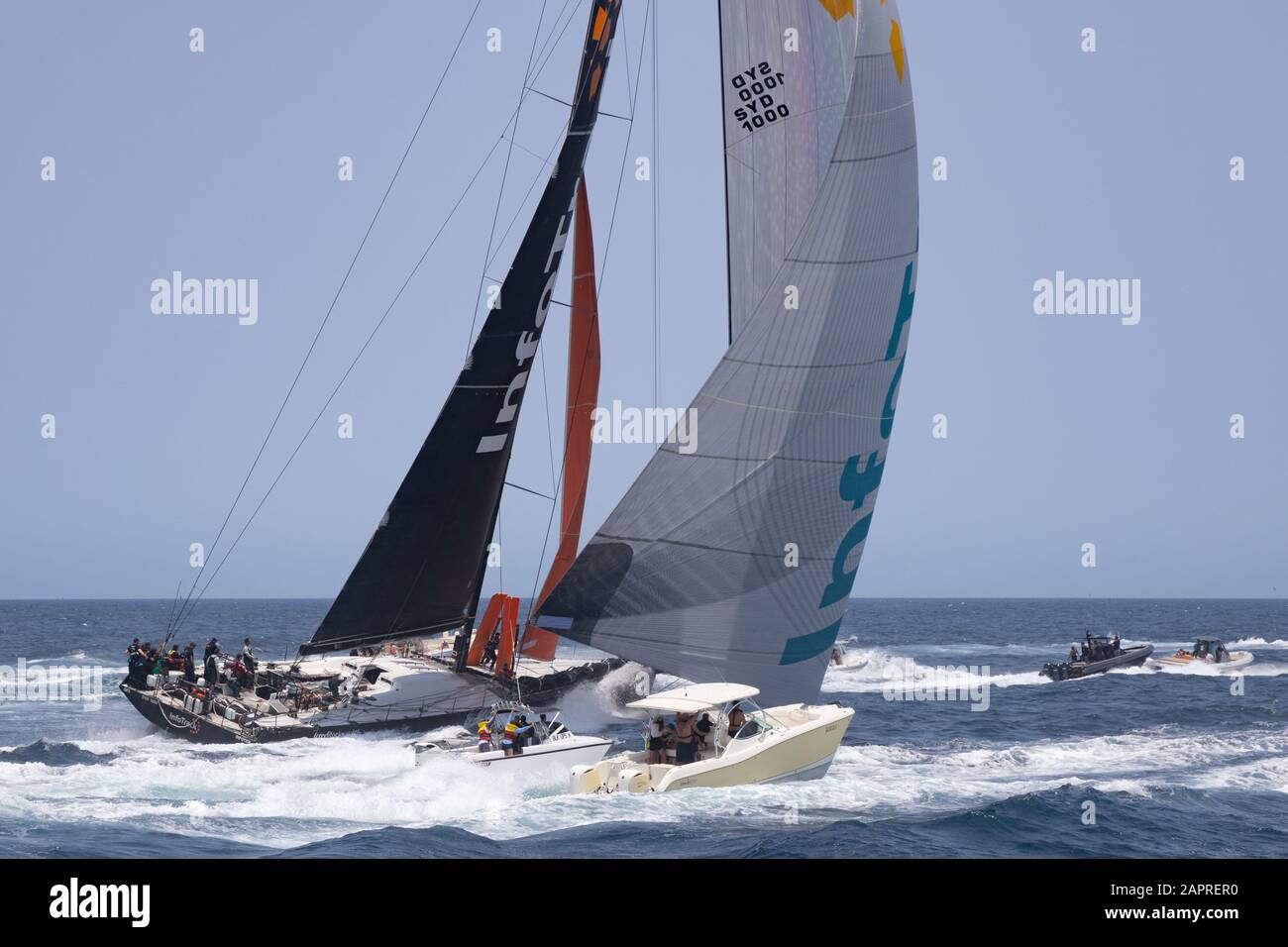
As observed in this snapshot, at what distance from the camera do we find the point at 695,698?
21031 millimetres

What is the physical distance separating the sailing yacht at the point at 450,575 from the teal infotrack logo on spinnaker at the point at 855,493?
26.5 feet

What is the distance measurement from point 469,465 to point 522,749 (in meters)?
10.6

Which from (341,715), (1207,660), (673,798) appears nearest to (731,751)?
(673,798)

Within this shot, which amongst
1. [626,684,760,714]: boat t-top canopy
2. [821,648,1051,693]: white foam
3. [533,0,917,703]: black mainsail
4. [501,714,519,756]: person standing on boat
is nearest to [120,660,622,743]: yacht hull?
[501,714,519,756]: person standing on boat

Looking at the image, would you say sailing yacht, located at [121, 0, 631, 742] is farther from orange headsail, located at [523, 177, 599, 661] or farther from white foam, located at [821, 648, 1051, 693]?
white foam, located at [821, 648, 1051, 693]

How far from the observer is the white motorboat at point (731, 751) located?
2080 centimetres

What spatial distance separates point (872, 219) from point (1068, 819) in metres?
10.7

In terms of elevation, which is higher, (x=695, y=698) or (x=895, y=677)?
(x=695, y=698)

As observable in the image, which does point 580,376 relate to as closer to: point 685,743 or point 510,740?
point 510,740

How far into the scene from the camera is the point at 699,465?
74.2ft

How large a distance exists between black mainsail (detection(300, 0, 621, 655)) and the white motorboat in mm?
10555

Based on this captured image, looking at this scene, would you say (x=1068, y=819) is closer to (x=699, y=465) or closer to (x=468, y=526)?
(x=699, y=465)
